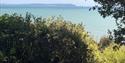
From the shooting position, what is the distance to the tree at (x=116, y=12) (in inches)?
447

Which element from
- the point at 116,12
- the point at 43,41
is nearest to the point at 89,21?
the point at 116,12

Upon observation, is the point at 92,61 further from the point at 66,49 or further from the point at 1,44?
the point at 1,44

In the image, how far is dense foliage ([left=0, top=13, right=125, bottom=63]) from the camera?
35.8 ft

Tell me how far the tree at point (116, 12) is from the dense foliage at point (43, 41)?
0.73m

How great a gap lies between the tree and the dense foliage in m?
0.73

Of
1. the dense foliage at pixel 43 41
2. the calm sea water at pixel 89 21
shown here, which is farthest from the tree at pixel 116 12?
the calm sea water at pixel 89 21

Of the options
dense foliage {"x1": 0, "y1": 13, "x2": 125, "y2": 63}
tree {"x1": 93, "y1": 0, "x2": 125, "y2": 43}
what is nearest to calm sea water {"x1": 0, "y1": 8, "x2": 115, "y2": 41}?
dense foliage {"x1": 0, "y1": 13, "x2": 125, "y2": 63}

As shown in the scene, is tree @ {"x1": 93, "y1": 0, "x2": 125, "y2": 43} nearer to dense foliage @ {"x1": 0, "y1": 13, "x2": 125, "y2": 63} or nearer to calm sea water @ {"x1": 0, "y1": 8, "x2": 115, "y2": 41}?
dense foliage @ {"x1": 0, "y1": 13, "x2": 125, "y2": 63}

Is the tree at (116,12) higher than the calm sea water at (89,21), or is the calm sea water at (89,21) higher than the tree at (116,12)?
the tree at (116,12)

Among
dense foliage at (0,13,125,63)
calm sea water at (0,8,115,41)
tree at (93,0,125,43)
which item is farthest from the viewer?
calm sea water at (0,8,115,41)

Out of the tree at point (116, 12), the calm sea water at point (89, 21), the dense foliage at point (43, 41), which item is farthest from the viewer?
the calm sea water at point (89, 21)

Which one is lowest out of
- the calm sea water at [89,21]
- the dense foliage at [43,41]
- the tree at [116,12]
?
the calm sea water at [89,21]

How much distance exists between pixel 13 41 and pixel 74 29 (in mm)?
1706

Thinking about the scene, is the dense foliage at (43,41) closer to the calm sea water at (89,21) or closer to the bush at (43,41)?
the bush at (43,41)
